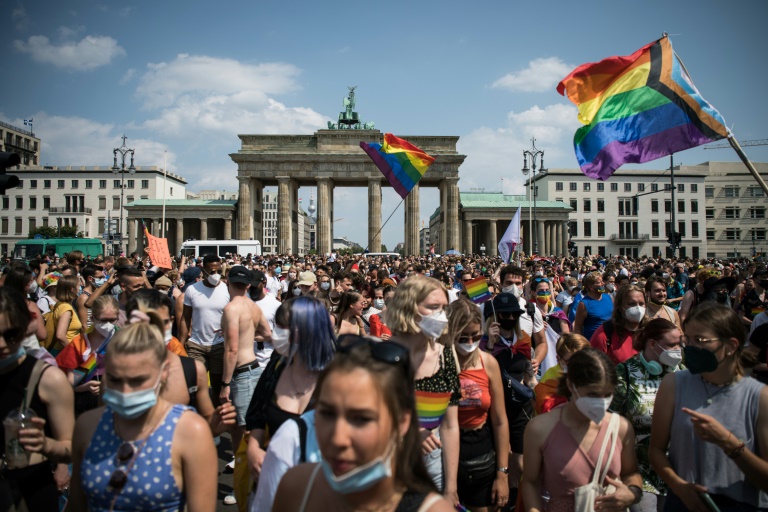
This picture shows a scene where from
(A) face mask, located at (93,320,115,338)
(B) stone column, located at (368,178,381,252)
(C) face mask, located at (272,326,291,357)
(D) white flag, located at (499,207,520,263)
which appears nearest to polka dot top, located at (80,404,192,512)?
(C) face mask, located at (272,326,291,357)

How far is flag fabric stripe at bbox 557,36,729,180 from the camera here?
22.4ft

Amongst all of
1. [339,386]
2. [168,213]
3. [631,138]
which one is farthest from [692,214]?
[339,386]

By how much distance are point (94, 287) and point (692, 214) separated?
3785 inches

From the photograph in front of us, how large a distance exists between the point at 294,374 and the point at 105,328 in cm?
267

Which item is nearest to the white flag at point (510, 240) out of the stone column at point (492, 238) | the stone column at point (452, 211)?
the stone column at point (452, 211)

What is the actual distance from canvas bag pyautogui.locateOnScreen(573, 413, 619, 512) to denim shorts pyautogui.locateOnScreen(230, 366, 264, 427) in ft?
11.8

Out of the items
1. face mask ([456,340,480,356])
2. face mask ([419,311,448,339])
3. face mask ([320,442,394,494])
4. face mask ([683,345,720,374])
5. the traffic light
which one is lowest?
face mask ([320,442,394,494])

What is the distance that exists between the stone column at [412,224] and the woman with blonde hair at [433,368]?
59.3m

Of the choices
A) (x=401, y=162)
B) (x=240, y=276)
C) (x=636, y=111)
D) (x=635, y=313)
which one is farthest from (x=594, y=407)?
(x=401, y=162)

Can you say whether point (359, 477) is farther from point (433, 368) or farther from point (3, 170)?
point (3, 170)

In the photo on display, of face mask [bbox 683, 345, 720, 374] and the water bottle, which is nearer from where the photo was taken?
the water bottle

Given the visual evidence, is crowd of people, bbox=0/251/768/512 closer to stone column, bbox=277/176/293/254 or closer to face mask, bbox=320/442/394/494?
face mask, bbox=320/442/394/494

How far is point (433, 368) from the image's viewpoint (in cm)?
345

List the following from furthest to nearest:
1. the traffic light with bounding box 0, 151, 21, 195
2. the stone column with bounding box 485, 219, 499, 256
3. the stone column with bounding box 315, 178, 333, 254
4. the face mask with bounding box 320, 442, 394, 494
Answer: the stone column with bounding box 485, 219, 499, 256 < the stone column with bounding box 315, 178, 333, 254 < the traffic light with bounding box 0, 151, 21, 195 < the face mask with bounding box 320, 442, 394, 494
